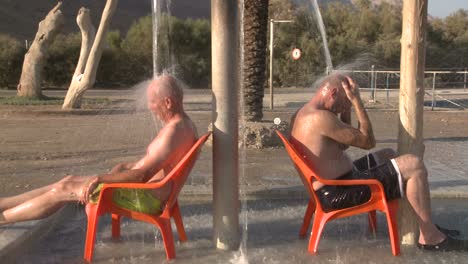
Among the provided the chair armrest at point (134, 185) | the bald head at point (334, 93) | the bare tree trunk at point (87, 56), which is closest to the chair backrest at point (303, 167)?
the bald head at point (334, 93)

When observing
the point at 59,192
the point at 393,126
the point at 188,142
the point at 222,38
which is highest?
the point at 222,38

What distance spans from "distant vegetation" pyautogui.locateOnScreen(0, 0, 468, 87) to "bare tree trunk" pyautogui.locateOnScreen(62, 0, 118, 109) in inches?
397

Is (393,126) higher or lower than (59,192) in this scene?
lower

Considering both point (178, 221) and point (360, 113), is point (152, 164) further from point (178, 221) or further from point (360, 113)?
point (360, 113)

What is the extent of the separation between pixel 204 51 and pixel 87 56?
16.6 m

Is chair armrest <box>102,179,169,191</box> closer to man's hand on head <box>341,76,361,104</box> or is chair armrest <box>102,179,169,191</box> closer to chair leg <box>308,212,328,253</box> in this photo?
chair leg <box>308,212,328,253</box>

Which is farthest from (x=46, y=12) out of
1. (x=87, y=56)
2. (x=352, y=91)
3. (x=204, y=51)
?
(x=352, y=91)

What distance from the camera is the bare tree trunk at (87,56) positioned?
16.6 m

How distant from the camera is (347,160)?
14.2 feet

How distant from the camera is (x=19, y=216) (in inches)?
163

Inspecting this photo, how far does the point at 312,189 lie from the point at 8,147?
7.19 metres

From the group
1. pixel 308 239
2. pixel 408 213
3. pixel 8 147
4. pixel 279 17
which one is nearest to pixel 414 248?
pixel 408 213

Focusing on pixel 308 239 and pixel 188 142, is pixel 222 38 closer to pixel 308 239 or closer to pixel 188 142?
pixel 188 142

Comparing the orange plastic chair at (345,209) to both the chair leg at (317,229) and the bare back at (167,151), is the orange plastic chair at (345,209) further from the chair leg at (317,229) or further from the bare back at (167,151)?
the bare back at (167,151)
